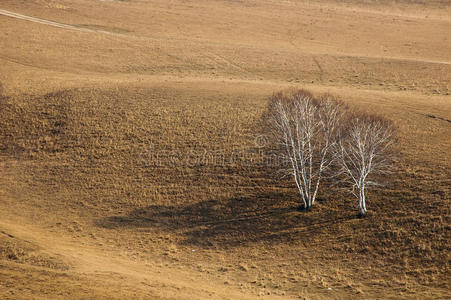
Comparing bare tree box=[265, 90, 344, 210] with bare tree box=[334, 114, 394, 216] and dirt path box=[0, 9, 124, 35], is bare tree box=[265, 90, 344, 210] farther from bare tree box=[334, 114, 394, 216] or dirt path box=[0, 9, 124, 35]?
dirt path box=[0, 9, 124, 35]

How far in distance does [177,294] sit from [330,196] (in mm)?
15639

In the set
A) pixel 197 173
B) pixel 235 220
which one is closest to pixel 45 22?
pixel 197 173

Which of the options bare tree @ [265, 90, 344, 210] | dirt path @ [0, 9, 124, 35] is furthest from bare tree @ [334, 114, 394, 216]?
dirt path @ [0, 9, 124, 35]

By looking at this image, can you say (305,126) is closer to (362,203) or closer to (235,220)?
(362,203)

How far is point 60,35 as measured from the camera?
219ft

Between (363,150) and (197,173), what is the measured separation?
542 inches

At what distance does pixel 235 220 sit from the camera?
106 ft

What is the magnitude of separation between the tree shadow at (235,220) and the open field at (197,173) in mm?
123

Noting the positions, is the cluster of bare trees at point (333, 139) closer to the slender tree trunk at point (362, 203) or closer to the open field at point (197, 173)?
the slender tree trunk at point (362, 203)

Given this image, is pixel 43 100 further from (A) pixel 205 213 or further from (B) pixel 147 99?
(A) pixel 205 213

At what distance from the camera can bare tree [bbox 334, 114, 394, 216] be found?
98.7 ft

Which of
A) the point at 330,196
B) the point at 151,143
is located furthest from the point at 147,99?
the point at 330,196

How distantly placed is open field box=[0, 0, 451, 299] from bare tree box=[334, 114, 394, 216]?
4.45 feet

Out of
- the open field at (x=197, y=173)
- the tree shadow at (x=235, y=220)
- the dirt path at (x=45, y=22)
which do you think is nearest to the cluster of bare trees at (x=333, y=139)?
the open field at (x=197, y=173)
